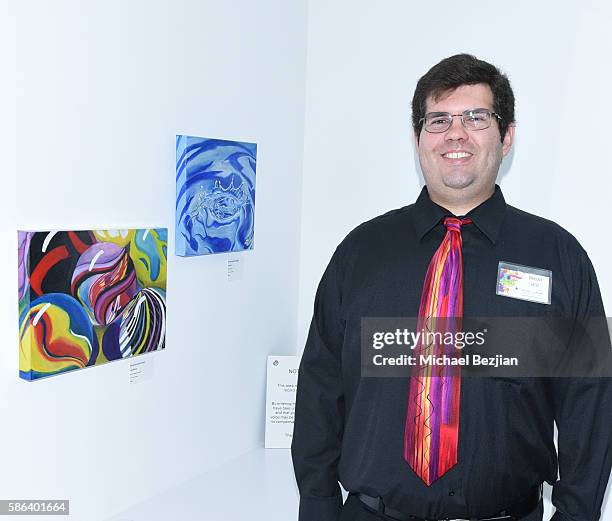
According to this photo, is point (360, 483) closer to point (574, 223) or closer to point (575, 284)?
point (575, 284)

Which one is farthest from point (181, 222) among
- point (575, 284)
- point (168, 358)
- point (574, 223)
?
point (574, 223)

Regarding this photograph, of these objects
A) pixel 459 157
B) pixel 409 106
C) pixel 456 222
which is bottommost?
pixel 456 222

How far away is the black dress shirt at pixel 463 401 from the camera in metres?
1.51

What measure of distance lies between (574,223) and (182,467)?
4.91ft

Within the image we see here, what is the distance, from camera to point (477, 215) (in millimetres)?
1601

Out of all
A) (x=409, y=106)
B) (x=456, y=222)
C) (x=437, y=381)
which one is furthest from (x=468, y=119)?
(x=409, y=106)

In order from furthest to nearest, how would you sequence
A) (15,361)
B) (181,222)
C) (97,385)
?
(181,222) → (97,385) → (15,361)

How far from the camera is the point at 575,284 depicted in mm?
1561

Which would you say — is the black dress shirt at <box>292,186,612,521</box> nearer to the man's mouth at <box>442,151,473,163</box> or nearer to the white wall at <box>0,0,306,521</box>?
the man's mouth at <box>442,151,473,163</box>

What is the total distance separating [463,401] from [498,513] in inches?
9.6

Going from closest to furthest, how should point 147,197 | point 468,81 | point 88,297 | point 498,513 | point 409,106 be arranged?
point 498,513
point 468,81
point 88,297
point 147,197
point 409,106

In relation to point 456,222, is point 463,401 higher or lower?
lower

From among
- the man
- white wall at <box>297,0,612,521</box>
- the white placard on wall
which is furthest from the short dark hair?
the white placard on wall

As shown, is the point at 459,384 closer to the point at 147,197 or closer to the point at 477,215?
the point at 477,215
